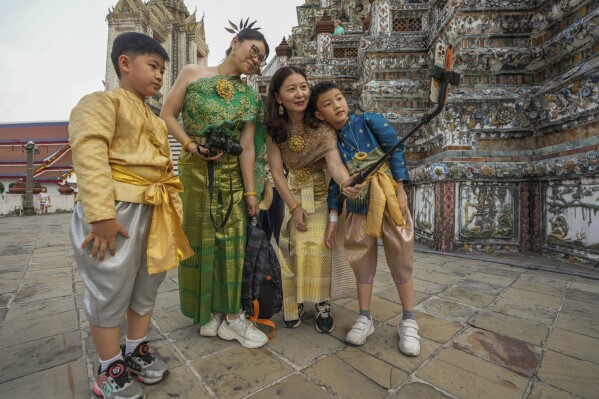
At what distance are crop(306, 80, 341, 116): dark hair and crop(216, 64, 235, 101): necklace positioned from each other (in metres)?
0.53

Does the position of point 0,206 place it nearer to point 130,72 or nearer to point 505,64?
point 130,72

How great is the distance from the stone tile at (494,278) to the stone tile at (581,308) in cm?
54

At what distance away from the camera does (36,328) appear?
214 cm

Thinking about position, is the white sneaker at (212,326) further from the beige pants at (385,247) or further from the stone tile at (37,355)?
the beige pants at (385,247)

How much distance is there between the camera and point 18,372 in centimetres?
159

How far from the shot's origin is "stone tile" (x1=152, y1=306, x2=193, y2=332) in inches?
84.4

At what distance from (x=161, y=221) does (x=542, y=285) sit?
11.3 ft

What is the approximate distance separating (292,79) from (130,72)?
93 cm

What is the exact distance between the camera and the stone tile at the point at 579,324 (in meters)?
2.01

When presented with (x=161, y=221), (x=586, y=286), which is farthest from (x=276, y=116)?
(x=586, y=286)

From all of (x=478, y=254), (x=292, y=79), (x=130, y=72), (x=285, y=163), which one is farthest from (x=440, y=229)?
(x=130, y=72)

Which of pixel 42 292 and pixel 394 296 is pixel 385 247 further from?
pixel 42 292

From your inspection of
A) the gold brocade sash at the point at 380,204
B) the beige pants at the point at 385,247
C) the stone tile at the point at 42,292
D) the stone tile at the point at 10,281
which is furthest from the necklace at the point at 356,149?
the stone tile at the point at 10,281

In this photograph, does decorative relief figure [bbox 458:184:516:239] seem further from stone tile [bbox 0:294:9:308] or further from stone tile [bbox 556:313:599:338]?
stone tile [bbox 0:294:9:308]
